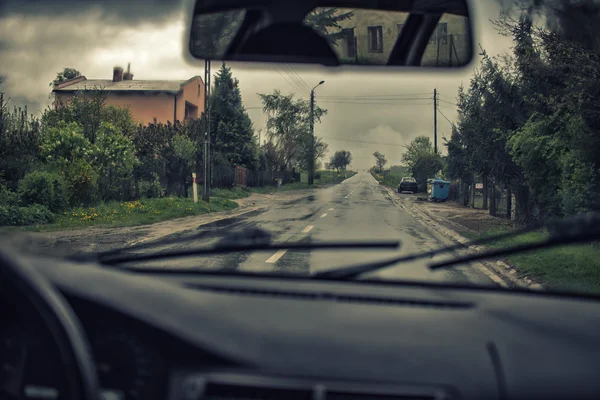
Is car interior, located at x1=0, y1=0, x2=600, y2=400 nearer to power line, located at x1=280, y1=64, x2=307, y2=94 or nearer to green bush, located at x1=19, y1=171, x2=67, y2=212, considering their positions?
power line, located at x1=280, y1=64, x2=307, y2=94

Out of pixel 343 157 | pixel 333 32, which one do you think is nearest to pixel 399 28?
pixel 333 32

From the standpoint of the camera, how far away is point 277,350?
150 cm

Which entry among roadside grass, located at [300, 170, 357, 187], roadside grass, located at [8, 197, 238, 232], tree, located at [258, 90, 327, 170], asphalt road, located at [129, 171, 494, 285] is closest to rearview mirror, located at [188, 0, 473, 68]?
Result: tree, located at [258, 90, 327, 170]

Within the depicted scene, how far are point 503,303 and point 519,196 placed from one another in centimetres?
593

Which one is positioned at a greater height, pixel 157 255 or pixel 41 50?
pixel 41 50

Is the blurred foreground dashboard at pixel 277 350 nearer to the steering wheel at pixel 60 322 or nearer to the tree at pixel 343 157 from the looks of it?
the steering wheel at pixel 60 322

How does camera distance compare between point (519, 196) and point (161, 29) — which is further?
point (519, 196)

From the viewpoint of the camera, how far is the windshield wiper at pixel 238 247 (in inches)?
85.9

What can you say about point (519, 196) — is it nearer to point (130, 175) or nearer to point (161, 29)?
point (161, 29)

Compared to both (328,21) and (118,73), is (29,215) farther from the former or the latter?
(328,21)

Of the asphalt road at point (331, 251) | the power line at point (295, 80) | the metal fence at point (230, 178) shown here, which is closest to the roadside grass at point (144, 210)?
the metal fence at point (230, 178)

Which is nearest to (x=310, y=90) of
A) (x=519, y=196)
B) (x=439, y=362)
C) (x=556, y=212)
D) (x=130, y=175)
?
(x=439, y=362)

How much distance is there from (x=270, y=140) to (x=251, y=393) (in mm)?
2820

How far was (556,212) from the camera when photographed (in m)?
8.59
